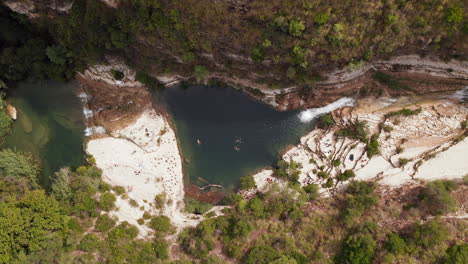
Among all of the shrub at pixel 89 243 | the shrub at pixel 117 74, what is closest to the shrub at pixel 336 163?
the shrub at pixel 117 74

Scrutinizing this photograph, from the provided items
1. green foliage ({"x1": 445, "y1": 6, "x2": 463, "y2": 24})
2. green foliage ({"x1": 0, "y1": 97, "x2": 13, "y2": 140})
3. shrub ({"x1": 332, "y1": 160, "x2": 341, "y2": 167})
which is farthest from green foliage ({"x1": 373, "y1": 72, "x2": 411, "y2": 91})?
green foliage ({"x1": 0, "y1": 97, "x2": 13, "y2": 140})

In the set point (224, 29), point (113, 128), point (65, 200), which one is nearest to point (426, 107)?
point (224, 29)

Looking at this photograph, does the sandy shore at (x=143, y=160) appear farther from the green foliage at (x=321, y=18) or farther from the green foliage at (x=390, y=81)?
the green foliage at (x=390, y=81)

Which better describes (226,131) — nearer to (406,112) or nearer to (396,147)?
(396,147)

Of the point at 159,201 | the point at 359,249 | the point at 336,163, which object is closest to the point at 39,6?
the point at 159,201

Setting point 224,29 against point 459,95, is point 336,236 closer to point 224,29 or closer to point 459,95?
point 459,95

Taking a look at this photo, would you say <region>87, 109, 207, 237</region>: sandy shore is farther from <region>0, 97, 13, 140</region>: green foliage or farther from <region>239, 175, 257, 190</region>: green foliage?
<region>0, 97, 13, 140</region>: green foliage
